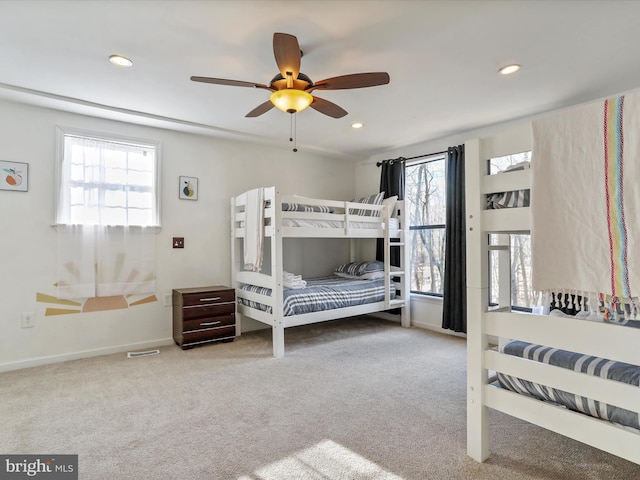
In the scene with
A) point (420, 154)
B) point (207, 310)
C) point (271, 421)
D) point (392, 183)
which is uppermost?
point (420, 154)

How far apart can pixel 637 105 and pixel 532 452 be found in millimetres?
1613

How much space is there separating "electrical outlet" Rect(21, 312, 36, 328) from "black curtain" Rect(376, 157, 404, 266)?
3.72 m

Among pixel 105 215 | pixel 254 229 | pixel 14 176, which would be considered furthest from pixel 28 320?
pixel 254 229

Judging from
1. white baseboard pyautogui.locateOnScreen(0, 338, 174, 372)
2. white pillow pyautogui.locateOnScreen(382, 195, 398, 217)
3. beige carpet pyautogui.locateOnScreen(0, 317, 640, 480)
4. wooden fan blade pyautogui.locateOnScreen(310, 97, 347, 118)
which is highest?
wooden fan blade pyautogui.locateOnScreen(310, 97, 347, 118)

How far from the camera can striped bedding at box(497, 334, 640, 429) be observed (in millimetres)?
1249

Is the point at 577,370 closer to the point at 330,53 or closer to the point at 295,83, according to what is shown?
the point at 295,83

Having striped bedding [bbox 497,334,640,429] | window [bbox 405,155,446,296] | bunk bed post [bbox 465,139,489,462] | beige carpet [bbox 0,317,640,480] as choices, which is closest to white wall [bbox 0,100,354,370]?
beige carpet [bbox 0,317,640,480]

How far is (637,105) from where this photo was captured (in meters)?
1.15

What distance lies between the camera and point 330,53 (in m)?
2.24

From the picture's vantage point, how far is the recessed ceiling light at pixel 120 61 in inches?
89.6

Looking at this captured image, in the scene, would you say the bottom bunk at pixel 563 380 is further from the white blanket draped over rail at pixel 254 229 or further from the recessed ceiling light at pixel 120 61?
the recessed ceiling light at pixel 120 61

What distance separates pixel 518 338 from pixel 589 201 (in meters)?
0.63

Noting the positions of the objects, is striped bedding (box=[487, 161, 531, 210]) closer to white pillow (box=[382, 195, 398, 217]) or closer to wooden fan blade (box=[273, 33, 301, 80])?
wooden fan blade (box=[273, 33, 301, 80])

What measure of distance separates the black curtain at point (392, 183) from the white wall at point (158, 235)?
1.07 m
